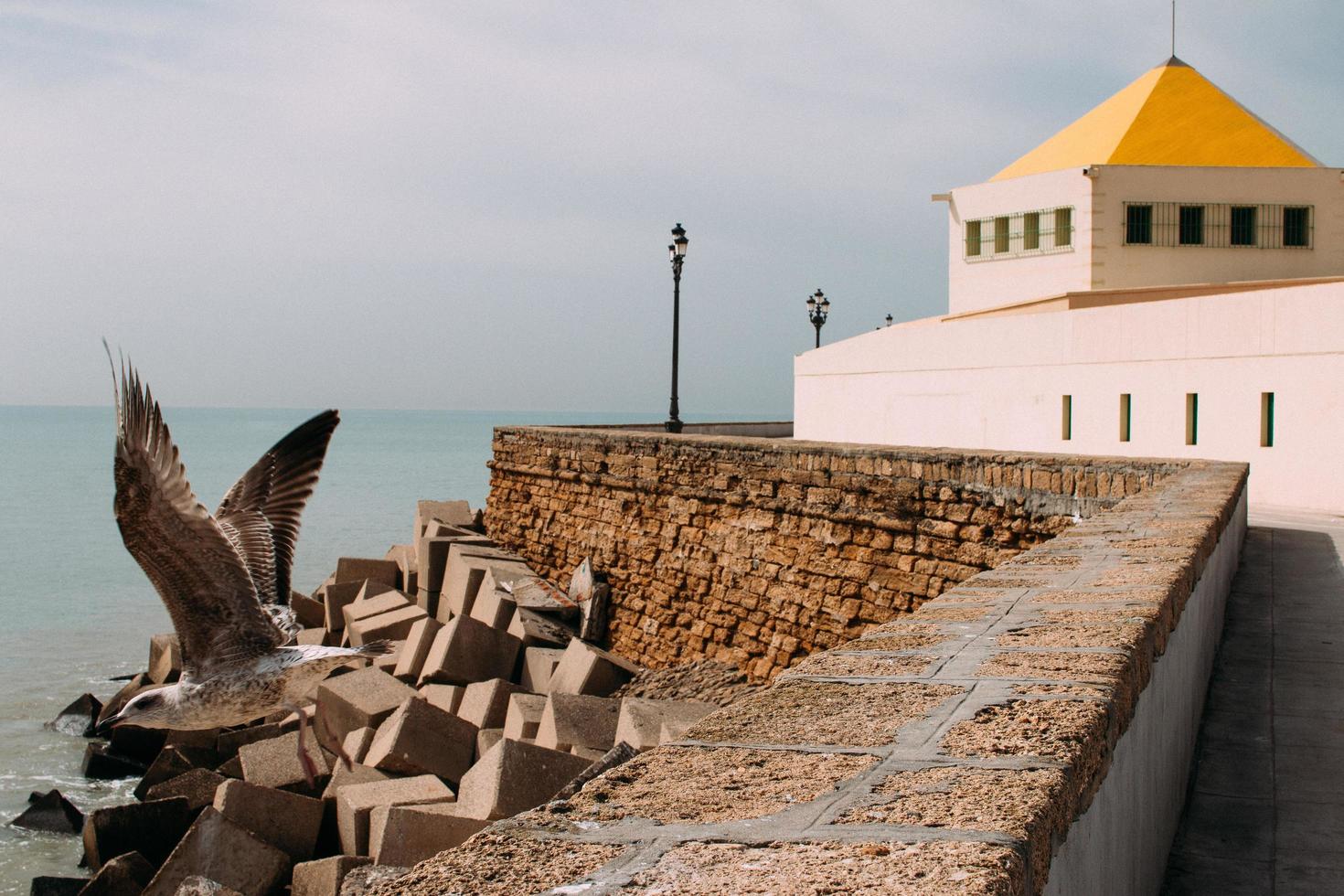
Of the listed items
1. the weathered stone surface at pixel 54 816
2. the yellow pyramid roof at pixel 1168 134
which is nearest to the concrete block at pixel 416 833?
the weathered stone surface at pixel 54 816

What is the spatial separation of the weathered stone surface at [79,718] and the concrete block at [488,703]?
22.0ft

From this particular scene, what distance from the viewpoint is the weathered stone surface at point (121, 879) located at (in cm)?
846

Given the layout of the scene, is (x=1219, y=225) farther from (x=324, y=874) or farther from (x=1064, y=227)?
(x=324, y=874)

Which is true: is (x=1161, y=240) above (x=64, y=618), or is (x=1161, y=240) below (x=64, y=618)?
above

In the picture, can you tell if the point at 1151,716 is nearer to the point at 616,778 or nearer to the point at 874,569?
the point at 616,778

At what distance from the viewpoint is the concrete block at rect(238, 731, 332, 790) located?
9.88 m

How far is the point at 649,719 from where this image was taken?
913 cm

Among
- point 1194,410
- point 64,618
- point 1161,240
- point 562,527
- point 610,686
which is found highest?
point 1161,240

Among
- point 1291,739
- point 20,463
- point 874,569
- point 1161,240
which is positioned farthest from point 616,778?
point 20,463

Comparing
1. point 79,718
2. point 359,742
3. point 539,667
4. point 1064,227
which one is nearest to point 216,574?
point 359,742

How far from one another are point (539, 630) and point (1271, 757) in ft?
34.9

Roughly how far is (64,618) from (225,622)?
24.4 meters

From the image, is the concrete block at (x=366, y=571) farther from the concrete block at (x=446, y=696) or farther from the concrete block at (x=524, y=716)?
the concrete block at (x=524, y=716)

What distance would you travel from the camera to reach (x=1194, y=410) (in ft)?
53.1
